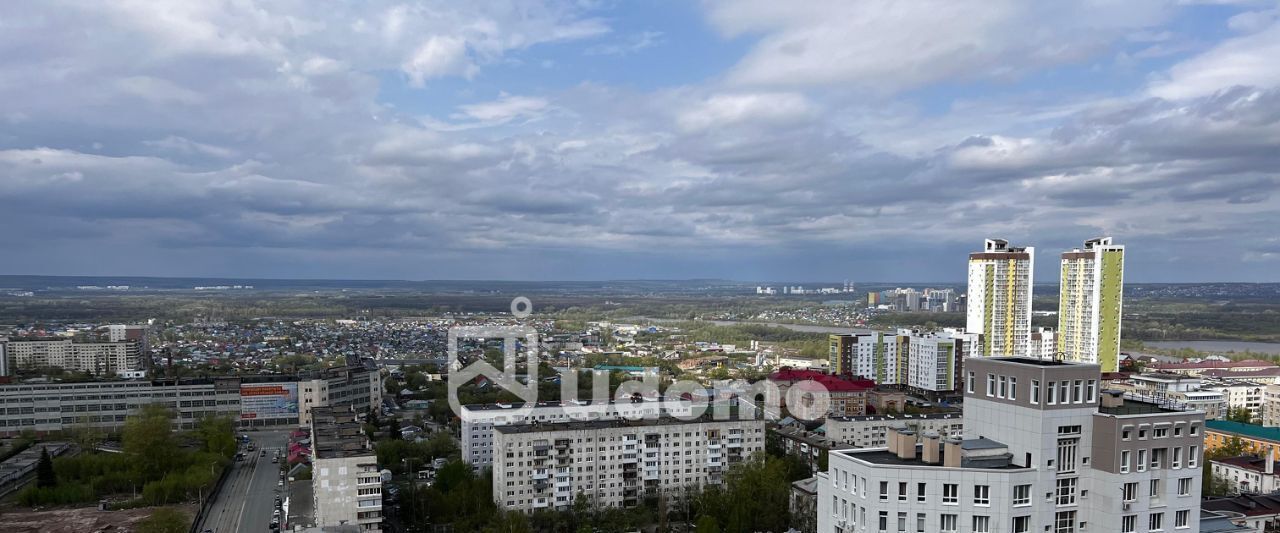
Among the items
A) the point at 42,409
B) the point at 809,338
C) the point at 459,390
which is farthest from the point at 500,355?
the point at 809,338

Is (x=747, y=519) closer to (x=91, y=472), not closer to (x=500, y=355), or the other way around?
(x=91, y=472)

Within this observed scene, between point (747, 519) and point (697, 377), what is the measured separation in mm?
23667

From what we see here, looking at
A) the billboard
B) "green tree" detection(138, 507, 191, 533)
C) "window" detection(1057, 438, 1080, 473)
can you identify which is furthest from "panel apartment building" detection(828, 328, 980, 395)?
"green tree" detection(138, 507, 191, 533)

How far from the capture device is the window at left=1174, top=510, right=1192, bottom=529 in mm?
8391

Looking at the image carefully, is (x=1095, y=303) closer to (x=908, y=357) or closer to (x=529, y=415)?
(x=908, y=357)

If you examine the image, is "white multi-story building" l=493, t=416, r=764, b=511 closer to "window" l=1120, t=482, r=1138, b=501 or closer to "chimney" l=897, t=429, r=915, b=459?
"chimney" l=897, t=429, r=915, b=459

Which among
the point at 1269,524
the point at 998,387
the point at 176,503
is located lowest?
the point at 176,503

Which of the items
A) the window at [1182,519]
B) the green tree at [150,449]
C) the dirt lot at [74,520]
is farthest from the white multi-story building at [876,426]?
the green tree at [150,449]

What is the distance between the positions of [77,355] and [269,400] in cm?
1960

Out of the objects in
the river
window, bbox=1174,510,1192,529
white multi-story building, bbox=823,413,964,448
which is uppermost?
window, bbox=1174,510,1192,529

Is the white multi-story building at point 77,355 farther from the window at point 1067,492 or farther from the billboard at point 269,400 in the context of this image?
the window at point 1067,492

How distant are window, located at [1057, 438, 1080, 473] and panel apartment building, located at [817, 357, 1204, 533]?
10 mm

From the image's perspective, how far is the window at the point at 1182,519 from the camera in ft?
27.5

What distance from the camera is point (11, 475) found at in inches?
884
